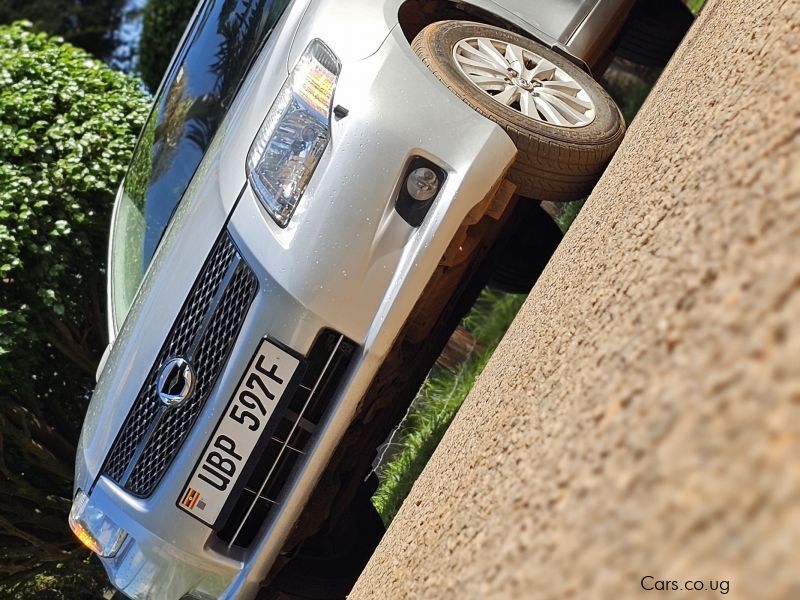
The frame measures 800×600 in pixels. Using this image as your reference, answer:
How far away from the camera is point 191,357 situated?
2434mm

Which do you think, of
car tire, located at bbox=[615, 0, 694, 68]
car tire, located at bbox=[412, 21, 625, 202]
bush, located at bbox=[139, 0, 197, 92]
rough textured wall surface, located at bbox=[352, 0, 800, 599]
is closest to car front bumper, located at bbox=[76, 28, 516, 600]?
car tire, located at bbox=[412, 21, 625, 202]

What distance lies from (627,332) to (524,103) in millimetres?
1673

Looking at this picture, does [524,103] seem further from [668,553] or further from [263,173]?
[668,553]

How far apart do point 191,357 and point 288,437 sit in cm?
37

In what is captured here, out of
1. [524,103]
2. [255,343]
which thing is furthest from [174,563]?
[524,103]

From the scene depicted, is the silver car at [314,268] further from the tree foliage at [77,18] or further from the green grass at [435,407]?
the tree foliage at [77,18]

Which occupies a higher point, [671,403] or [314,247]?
[671,403]

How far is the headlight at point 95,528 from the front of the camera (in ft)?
8.79

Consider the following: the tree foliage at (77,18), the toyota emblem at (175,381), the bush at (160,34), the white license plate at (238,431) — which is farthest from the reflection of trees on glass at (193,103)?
the tree foliage at (77,18)

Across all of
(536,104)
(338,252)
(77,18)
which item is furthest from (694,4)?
(77,18)

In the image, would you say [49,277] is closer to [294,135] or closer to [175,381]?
[175,381]

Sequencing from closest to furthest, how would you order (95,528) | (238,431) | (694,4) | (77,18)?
(238,431), (95,528), (694,4), (77,18)

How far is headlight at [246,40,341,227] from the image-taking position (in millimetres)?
2357

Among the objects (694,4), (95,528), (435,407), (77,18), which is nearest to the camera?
(95,528)
